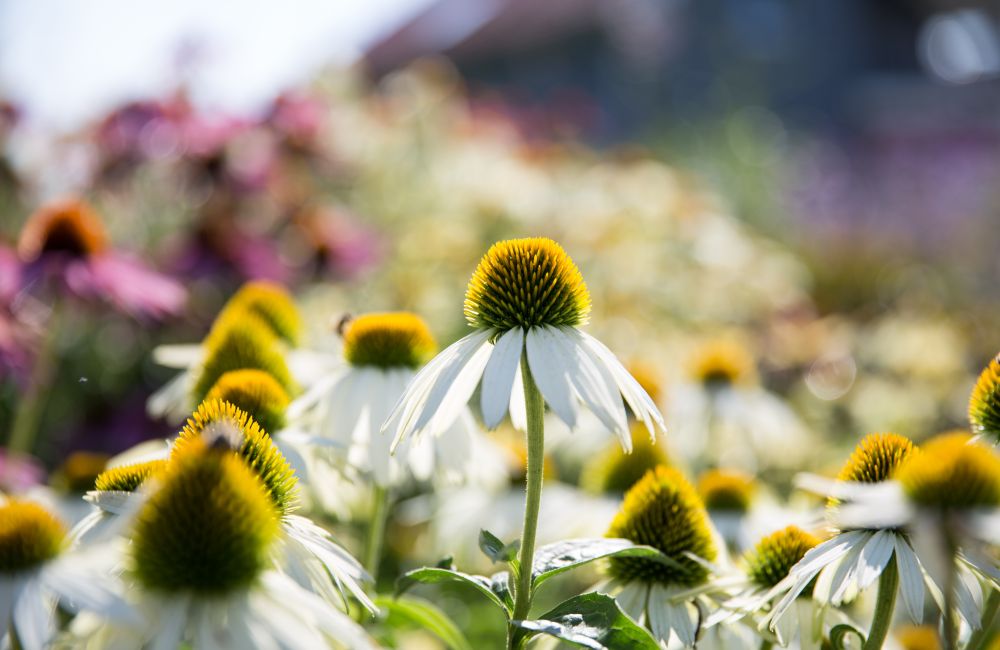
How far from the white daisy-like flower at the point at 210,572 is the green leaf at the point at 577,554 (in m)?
0.20

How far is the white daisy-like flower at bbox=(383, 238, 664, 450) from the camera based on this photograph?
0.73 metres

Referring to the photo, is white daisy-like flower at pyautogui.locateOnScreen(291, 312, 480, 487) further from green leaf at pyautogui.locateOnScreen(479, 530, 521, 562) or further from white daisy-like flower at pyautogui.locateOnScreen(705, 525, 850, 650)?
white daisy-like flower at pyautogui.locateOnScreen(705, 525, 850, 650)

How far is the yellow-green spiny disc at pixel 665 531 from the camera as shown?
0.93 meters

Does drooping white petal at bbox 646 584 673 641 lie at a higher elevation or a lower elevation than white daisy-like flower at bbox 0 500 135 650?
lower

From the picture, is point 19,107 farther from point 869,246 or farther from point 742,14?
point 742,14

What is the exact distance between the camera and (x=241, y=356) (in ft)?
3.74

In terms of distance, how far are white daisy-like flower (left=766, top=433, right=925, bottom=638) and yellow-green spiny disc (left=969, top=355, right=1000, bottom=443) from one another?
0.31 feet

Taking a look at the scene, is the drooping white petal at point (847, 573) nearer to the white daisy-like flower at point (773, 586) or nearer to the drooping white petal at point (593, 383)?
the white daisy-like flower at point (773, 586)

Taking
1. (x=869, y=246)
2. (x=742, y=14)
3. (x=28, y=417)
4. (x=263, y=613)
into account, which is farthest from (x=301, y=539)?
(x=742, y=14)

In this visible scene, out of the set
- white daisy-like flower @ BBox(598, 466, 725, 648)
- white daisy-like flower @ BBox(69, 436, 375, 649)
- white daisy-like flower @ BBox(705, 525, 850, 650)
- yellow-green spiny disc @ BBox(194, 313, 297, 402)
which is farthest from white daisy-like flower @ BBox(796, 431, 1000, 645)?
yellow-green spiny disc @ BBox(194, 313, 297, 402)

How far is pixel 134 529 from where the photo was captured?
646 millimetres

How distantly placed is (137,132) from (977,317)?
3.13 m

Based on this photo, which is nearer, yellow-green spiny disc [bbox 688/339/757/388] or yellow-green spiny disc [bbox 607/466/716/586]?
yellow-green spiny disc [bbox 607/466/716/586]

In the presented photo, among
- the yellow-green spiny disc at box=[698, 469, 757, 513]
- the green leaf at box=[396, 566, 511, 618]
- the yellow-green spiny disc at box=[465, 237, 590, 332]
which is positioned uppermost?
the yellow-green spiny disc at box=[465, 237, 590, 332]
